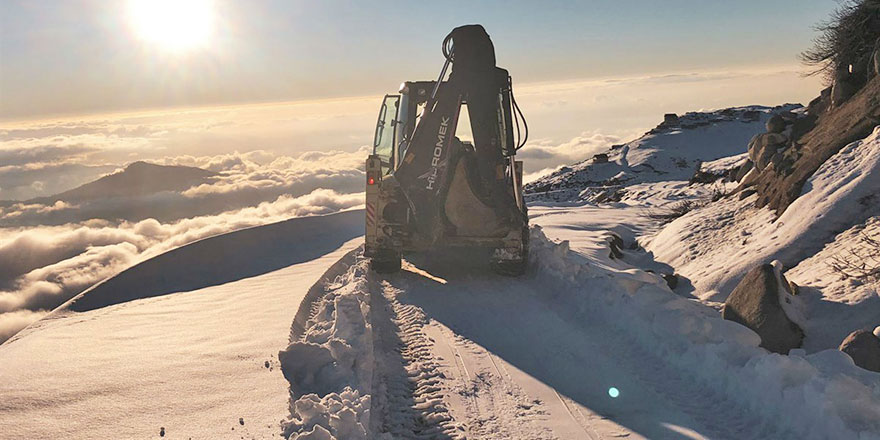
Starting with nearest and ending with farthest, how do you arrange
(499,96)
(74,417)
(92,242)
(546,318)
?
(74,417)
(546,318)
(499,96)
(92,242)

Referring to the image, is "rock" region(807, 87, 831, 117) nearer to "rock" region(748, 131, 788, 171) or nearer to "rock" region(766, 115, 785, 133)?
"rock" region(766, 115, 785, 133)

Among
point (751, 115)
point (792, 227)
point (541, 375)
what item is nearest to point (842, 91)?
point (792, 227)

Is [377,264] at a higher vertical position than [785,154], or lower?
lower

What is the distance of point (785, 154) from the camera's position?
11.8 meters

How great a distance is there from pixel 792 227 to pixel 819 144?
276 cm

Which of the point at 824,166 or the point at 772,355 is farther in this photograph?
the point at 824,166

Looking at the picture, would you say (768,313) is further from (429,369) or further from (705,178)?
(705,178)

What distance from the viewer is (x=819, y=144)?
10.9 metres

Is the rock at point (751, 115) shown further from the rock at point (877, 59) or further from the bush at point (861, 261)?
the bush at point (861, 261)

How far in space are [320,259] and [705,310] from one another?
9172mm

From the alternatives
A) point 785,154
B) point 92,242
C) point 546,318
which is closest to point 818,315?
point 546,318

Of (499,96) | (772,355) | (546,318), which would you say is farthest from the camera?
(499,96)

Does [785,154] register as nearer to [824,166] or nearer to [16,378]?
[824,166]

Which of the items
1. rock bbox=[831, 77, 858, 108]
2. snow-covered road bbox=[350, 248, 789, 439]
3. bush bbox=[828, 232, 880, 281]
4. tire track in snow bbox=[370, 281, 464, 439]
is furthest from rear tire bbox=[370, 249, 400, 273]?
rock bbox=[831, 77, 858, 108]
